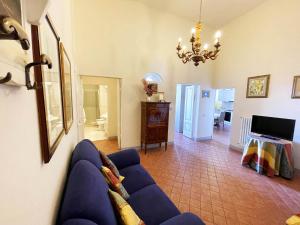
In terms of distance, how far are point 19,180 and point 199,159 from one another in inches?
156

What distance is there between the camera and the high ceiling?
3.86m

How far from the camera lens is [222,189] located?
2668 mm

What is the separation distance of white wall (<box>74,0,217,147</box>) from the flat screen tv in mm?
2279

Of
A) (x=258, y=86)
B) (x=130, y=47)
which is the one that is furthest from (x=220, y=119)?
(x=130, y=47)

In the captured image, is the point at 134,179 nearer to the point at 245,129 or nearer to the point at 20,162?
the point at 20,162

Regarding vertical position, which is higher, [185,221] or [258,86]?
[258,86]

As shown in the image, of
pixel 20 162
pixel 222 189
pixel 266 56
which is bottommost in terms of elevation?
pixel 222 189

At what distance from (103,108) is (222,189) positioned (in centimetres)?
624

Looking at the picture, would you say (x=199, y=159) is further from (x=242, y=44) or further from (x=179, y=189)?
(x=242, y=44)

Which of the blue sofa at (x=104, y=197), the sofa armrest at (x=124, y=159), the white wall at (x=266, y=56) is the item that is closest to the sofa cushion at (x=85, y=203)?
the blue sofa at (x=104, y=197)

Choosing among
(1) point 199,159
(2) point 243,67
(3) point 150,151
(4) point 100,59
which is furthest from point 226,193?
(4) point 100,59

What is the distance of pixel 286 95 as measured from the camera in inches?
131

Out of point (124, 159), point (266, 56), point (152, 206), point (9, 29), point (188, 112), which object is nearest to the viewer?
point (9, 29)

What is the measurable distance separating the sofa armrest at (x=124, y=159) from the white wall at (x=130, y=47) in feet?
6.14
